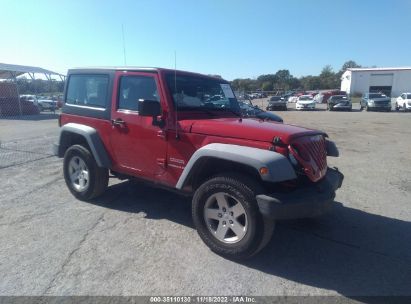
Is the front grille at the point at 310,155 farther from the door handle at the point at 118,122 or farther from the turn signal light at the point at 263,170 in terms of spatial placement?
the door handle at the point at 118,122

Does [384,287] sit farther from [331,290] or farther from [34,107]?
[34,107]

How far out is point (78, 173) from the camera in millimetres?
5414

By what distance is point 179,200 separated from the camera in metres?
5.45

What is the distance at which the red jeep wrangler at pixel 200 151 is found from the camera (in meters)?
3.36

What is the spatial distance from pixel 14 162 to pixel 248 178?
22.5ft

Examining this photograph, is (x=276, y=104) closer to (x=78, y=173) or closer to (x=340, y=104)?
(x=340, y=104)

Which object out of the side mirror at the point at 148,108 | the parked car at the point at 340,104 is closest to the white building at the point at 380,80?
the parked car at the point at 340,104

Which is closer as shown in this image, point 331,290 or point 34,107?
point 331,290

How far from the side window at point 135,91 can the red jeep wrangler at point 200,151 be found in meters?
0.01

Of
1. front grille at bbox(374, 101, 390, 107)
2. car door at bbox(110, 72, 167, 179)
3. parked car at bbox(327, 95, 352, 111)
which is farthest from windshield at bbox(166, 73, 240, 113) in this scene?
front grille at bbox(374, 101, 390, 107)

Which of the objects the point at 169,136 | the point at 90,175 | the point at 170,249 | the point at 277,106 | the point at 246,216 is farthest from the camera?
the point at 277,106

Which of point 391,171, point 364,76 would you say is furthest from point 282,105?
point 364,76

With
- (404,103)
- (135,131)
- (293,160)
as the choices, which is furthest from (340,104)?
(293,160)

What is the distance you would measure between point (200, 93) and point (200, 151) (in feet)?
4.32
